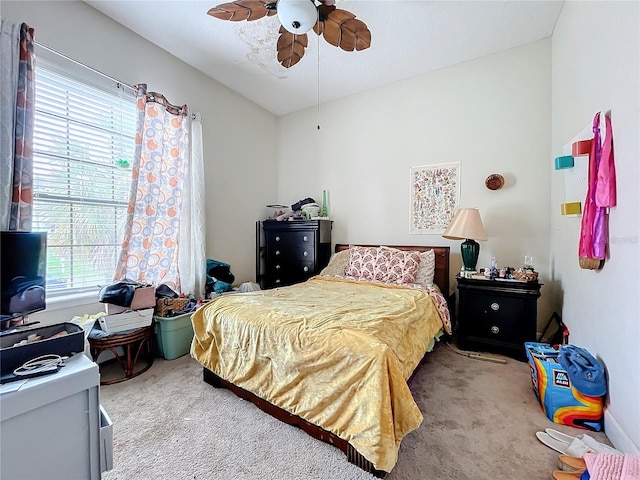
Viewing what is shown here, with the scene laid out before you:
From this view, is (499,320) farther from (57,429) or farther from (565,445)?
(57,429)

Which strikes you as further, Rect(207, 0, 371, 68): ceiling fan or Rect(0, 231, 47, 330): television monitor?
Rect(207, 0, 371, 68): ceiling fan

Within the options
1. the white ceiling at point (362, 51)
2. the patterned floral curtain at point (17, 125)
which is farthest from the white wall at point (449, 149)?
the patterned floral curtain at point (17, 125)

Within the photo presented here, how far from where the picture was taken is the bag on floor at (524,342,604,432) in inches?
59.7

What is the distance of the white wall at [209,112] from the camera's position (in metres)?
2.05

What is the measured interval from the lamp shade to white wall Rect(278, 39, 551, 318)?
413mm

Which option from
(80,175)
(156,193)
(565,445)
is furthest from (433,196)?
(80,175)

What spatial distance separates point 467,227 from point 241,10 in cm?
242

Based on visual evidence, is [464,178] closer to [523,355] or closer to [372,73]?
[372,73]

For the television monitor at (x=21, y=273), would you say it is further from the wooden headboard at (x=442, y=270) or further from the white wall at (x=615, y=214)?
the wooden headboard at (x=442, y=270)

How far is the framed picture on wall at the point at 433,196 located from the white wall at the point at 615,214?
1021mm

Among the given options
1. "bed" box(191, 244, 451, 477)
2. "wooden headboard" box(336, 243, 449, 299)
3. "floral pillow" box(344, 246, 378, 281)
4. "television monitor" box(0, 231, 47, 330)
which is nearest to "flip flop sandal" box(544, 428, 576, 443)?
"bed" box(191, 244, 451, 477)

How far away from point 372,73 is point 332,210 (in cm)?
168

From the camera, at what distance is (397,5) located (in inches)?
85.3

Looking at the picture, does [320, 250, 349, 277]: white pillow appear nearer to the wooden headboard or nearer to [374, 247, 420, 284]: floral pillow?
[374, 247, 420, 284]: floral pillow
